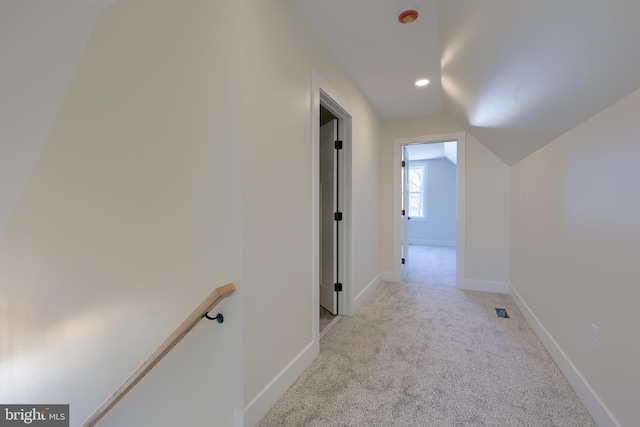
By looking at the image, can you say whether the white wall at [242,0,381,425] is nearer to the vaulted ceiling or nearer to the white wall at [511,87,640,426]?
the vaulted ceiling

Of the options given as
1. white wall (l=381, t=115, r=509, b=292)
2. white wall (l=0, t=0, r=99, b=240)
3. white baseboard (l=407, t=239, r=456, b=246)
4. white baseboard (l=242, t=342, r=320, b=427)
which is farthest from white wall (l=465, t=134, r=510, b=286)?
white wall (l=0, t=0, r=99, b=240)

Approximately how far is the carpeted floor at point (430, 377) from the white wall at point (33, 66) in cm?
273

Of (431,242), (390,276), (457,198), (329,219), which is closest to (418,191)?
(431,242)

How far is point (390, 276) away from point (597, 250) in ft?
9.04

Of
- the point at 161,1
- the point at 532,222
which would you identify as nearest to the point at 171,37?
the point at 161,1

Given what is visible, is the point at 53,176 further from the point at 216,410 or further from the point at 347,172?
the point at 347,172

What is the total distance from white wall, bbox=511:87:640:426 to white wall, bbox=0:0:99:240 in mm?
3172

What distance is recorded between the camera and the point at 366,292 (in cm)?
329

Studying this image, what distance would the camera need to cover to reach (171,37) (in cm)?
164

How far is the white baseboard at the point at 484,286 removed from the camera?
346 centimetres

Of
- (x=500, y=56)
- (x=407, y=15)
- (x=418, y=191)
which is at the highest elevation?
(x=407, y=15)

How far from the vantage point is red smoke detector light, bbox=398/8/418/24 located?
1.77m

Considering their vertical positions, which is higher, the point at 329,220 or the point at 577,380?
the point at 329,220

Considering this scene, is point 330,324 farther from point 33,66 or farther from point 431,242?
point 431,242
